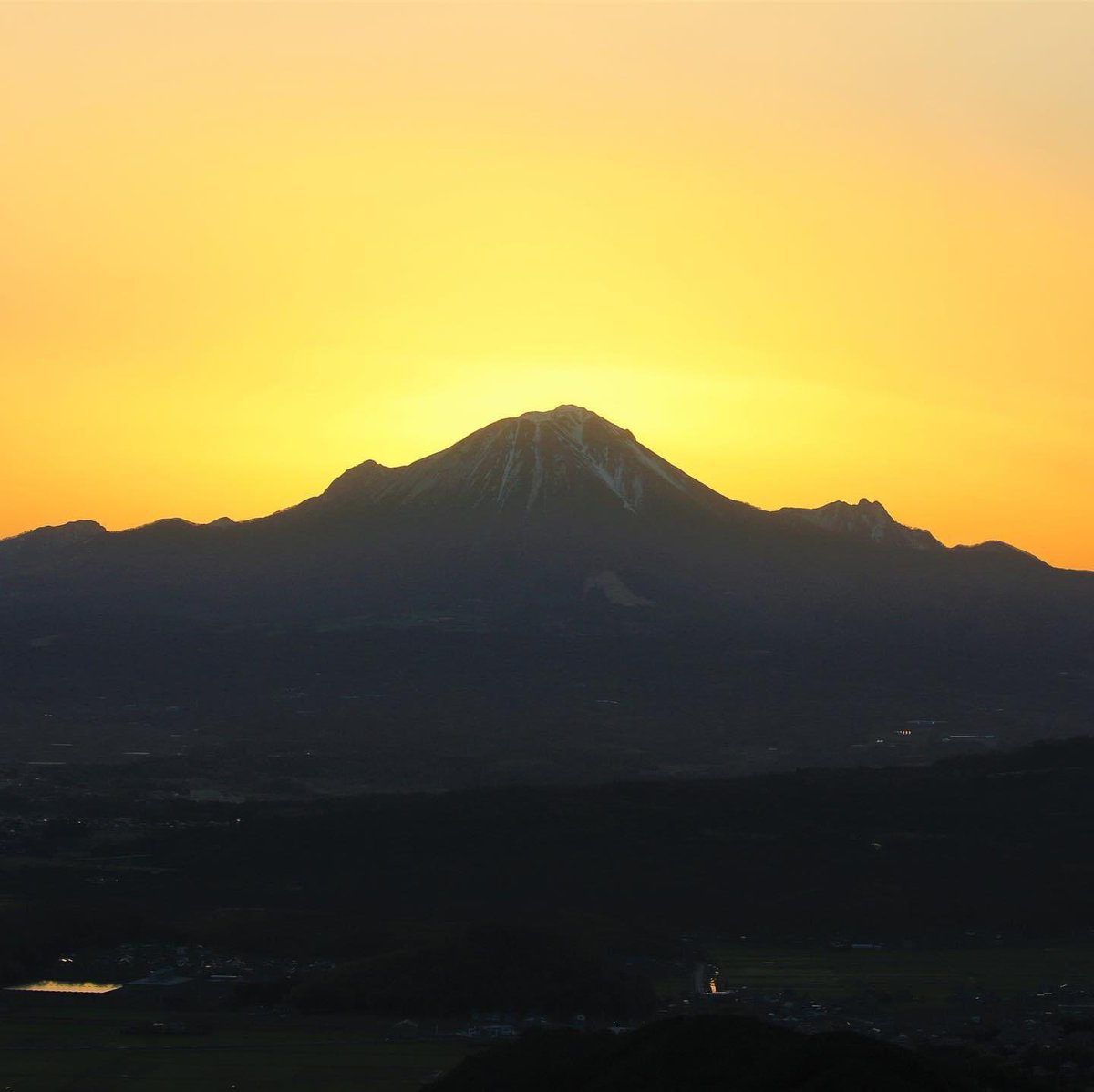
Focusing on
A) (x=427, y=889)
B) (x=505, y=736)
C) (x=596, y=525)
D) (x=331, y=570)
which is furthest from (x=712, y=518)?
(x=427, y=889)

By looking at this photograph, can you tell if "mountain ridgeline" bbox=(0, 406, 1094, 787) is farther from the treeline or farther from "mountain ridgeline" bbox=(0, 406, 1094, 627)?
the treeline

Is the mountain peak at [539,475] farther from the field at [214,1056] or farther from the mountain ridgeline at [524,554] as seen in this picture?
the field at [214,1056]

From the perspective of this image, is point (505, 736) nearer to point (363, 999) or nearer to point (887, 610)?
point (887, 610)

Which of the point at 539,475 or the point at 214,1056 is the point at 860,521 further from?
the point at 214,1056

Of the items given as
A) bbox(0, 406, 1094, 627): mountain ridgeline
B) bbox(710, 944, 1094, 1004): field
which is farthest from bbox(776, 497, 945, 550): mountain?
bbox(710, 944, 1094, 1004): field

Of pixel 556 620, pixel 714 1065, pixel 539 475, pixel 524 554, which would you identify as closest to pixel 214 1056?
pixel 714 1065
